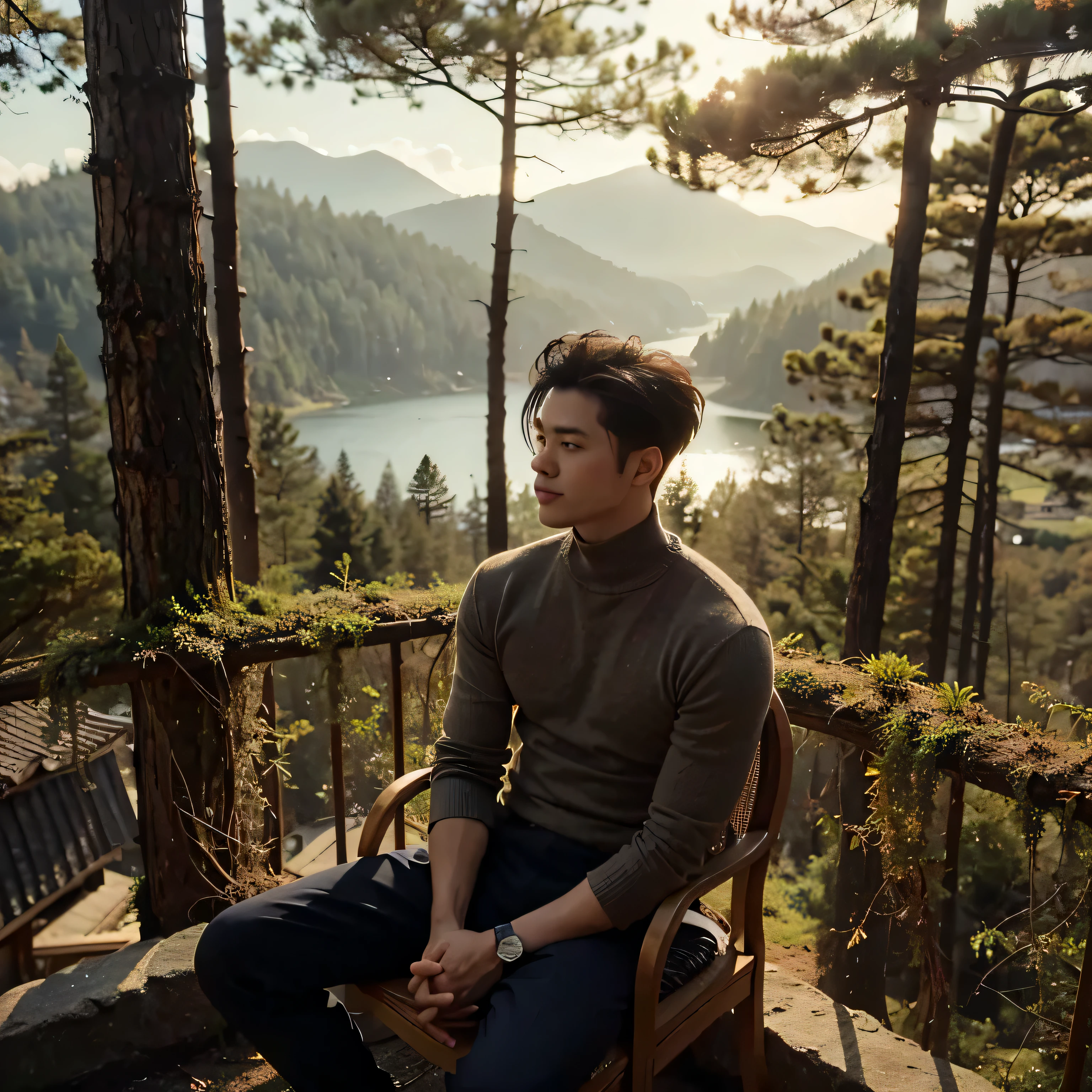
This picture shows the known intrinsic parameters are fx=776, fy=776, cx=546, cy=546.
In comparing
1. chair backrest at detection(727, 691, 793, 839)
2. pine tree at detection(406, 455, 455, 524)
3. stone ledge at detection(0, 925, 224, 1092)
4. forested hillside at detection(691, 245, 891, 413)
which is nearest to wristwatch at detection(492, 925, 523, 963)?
chair backrest at detection(727, 691, 793, 839)

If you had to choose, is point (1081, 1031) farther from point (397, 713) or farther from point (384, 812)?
point (397, 713)

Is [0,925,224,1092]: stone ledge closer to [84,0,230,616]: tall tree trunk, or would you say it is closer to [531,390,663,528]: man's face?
[84,0,230,616]: tall tree trunk

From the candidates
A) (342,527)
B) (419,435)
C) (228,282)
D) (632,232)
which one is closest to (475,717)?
(228,282)

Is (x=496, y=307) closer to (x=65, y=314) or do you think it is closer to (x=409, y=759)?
(x=409, y=759)

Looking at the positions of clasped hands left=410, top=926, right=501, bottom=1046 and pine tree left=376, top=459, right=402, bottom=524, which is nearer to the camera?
clasped hands left=410, top=926, right=501, bottom=1046

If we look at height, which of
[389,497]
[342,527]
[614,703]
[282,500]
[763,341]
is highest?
[763,341]

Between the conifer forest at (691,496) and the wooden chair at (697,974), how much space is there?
143mm

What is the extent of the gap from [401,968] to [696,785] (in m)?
0.54

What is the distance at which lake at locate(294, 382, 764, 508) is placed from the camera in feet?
117

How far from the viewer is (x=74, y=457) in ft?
68.4

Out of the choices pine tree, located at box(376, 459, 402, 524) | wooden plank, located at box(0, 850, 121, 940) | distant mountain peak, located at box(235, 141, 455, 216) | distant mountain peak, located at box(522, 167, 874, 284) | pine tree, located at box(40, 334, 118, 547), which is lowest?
wooden plank, located at box(0, 850, 121, 940)

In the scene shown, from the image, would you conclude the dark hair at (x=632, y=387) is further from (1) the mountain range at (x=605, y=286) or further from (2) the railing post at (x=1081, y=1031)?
(1) the mountain range at (x=605, y=286)

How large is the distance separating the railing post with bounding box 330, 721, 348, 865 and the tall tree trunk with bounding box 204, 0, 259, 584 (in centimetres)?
410

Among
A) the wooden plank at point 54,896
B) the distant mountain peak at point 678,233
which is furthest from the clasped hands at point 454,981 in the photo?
the distant mountain peak at point 678,233
